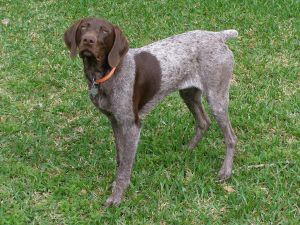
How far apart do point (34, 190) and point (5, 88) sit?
6.85 ft

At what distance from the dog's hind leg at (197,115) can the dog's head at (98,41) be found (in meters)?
1.27

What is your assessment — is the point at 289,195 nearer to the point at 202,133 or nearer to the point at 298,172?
the point at 298,172

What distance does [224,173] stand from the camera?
528 centimetres

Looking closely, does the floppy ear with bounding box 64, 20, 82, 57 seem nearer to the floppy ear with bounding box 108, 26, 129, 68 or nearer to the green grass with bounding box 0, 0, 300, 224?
the floppy ear with bounding box 108, 26, 129, 68

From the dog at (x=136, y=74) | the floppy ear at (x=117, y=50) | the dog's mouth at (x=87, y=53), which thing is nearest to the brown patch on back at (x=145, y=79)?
the dog at (x=136, y=74)

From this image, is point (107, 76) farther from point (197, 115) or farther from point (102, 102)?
point (197, 115)

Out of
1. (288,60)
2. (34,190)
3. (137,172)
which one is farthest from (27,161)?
(288,60)

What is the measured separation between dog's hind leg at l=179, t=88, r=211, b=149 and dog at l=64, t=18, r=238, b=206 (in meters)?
0.18

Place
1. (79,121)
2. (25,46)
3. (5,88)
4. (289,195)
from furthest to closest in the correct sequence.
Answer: (25,46)
(5,88)
(79,121)
(289,195)

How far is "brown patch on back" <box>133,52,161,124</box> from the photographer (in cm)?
489

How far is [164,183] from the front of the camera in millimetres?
5125

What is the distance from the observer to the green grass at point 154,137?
484 centimetres

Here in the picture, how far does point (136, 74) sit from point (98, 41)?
0.55 metres

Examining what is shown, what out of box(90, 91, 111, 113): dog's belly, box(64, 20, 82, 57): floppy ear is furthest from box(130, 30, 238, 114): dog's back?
box(64, 20, 82, 57): floppy ear
